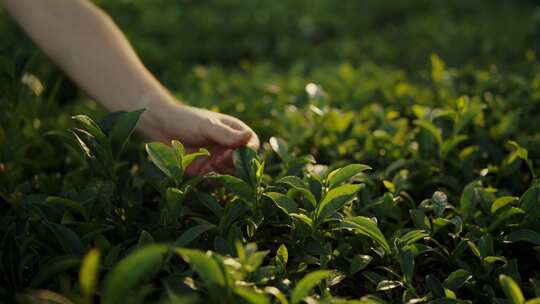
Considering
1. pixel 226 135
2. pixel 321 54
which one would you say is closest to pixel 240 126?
pixel 226 135

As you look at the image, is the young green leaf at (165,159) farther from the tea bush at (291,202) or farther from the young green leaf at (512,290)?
the young green leaf at (512,290)

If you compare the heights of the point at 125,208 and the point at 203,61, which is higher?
the point at 125,208

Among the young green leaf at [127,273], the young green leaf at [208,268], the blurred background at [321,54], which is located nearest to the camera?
the young green leaf at [127,273]

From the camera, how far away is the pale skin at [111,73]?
1.87 metres

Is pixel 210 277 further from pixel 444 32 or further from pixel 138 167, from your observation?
pixel 444 32

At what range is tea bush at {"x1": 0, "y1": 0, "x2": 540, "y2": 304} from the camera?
143 centimetres

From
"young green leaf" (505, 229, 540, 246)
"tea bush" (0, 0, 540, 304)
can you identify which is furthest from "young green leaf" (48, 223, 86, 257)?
"young green leaf" (505, 229, 540, 246)

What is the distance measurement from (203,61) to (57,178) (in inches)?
108

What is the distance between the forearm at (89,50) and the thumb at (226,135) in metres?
0.26

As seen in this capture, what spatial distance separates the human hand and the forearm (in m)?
0.08

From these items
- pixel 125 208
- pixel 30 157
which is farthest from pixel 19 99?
pixel 125 208

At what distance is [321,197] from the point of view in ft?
5.50

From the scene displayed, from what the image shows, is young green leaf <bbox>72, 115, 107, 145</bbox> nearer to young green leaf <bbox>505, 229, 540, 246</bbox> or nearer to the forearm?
the forearm

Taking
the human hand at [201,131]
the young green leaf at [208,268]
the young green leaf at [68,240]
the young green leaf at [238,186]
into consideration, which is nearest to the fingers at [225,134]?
the human hand at [201,131]
